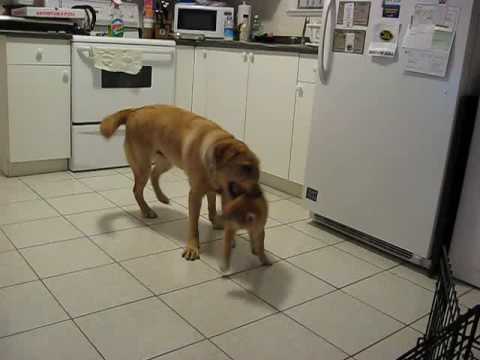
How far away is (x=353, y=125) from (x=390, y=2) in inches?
23.2

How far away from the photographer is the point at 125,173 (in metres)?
3.62

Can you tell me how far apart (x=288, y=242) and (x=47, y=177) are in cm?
176

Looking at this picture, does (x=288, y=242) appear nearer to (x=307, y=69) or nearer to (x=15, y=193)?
(x=307, y=69)

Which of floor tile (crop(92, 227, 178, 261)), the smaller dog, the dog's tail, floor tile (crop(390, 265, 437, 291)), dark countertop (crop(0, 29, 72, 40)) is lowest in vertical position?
floor tile (crop(92, 227, 178, 261))

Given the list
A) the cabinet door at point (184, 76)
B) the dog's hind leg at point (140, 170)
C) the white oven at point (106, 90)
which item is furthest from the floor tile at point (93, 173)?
the dog's hind leg at point (140, 170)

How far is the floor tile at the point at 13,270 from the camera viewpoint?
2.01 meters

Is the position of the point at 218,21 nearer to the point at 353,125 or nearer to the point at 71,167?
the point at 71,167

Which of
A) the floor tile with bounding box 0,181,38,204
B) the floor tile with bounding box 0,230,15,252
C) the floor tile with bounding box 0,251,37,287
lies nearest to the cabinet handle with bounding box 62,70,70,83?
the floor tile with bounding box 0,181,38,204

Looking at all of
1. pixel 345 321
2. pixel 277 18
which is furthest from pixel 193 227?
pixel 277 18

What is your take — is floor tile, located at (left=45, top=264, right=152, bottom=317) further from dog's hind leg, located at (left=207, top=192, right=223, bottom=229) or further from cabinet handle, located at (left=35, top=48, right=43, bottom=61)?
cabinet handle, located at (left=35, top=48, right=43, bottom=61)

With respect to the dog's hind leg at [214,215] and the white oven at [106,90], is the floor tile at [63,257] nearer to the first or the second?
the dog's hind leg at [214,215]

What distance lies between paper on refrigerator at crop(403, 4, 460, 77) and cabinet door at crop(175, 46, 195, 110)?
6.54 feet

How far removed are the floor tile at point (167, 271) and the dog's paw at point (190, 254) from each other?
24mm

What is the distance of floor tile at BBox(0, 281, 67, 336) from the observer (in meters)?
1.71
